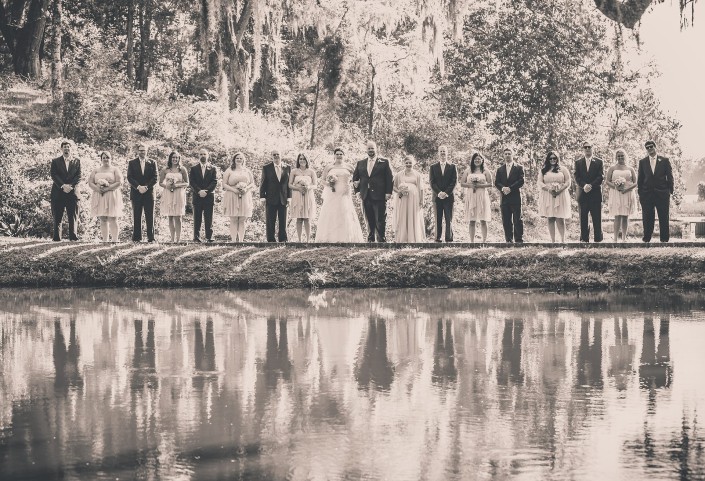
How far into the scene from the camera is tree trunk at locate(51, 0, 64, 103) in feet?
105

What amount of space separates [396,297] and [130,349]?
5854mm

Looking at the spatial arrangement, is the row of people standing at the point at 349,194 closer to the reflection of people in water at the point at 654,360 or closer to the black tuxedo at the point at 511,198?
the black tuxedo at the point at 511,198

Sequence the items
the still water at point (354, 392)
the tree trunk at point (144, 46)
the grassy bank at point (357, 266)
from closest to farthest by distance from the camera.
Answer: the still water at point (354, 392)
the grassy bank at point (357, 266)
the tree trunk at point (144, 46)

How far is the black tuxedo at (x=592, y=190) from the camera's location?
66.4 ft

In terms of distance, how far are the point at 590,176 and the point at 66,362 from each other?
1214cm

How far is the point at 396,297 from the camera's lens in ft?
53.4

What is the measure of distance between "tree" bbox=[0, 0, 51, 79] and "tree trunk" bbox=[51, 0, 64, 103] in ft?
4.44

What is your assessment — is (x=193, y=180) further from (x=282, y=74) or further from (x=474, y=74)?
(x=282, y=74)

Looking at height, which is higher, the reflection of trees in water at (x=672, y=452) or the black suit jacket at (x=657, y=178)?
the black suit jacket at (x=657, y=178)

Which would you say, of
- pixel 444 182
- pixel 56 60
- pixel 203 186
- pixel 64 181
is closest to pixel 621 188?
pixel 444 182

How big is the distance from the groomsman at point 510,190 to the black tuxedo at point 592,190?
101 cm

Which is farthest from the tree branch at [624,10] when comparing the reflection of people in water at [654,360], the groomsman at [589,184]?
the reflection of people in water at [654,360]

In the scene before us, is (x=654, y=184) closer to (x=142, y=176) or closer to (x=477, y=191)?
(x=477, y=191)

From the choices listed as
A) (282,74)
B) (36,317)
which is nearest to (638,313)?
(36,317)
